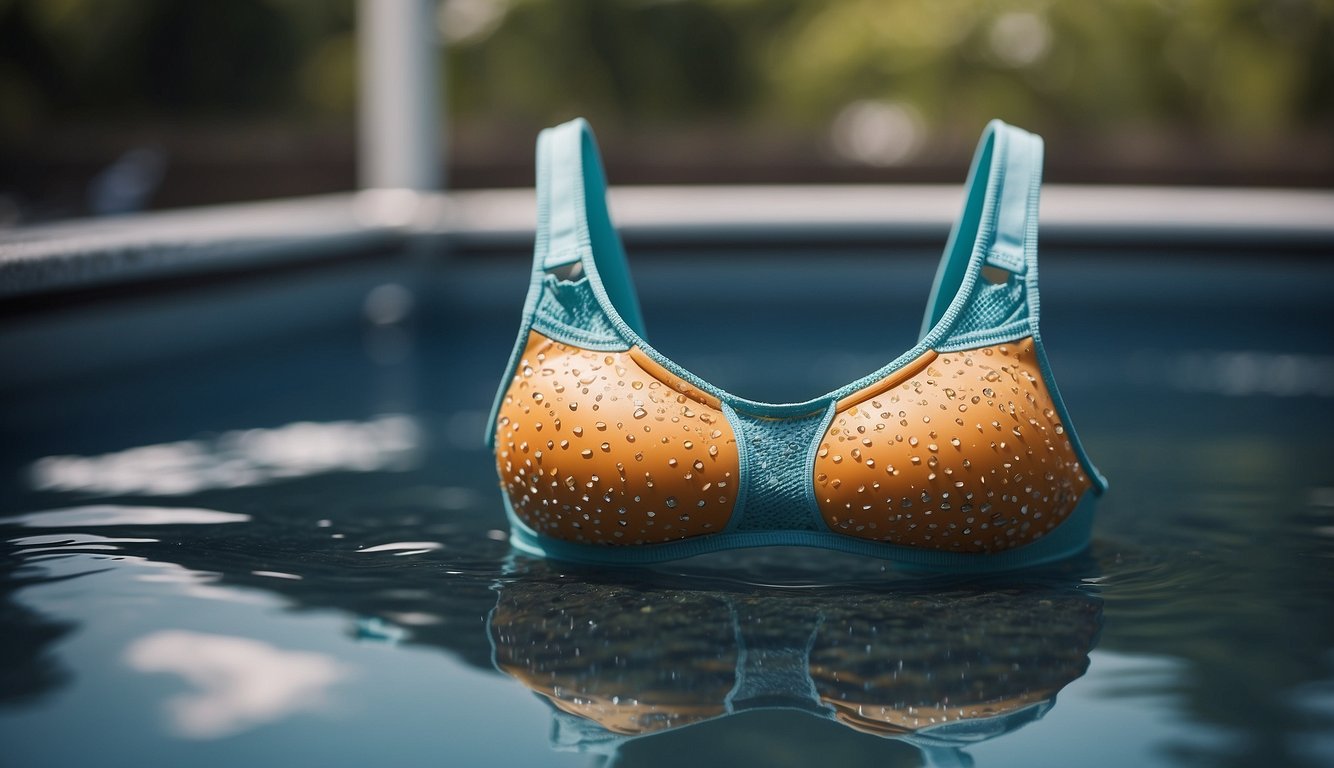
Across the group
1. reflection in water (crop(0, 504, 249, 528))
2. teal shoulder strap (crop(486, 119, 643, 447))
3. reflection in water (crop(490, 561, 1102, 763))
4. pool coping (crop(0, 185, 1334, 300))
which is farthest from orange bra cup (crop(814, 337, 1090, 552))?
pool coping (crop(0, 185, 1334, 300))

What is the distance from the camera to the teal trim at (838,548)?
67.1 inches

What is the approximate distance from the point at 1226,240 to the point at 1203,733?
410 centimetres

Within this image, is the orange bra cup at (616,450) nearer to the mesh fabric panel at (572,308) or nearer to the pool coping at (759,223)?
the mesh fabric panel at (572,308)

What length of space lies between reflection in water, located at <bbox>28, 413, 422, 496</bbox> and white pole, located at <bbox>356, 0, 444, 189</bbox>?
246 cm

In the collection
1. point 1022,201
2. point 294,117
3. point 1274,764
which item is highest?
point 294,117

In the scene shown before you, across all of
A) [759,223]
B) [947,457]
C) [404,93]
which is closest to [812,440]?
[947,457]

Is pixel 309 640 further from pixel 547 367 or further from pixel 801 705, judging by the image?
pixel 801 705

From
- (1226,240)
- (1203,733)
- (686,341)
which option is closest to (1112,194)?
(1226,240)

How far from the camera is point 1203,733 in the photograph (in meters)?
1.32

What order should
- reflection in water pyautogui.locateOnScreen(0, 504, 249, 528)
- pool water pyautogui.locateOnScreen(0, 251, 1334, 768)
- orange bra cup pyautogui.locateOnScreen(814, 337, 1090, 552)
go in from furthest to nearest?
reflection in water pyautogui.locateOnScreen(0, 504, 249, 528) < orange bra cup pyautogui.locateOnScreen(814, 337, 1090, 552) < pool water pyautogui.locateOnScreen(0, 251, 1334, 768)

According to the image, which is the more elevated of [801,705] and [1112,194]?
[1112,194]

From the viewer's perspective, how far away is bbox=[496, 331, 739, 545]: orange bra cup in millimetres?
1653

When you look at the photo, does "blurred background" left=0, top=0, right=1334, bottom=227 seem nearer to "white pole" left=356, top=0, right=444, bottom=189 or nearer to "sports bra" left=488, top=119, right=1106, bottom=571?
"white pole" left=356, top=0, right=444, bottom=189

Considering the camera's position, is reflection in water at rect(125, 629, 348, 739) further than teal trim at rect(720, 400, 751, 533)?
No
